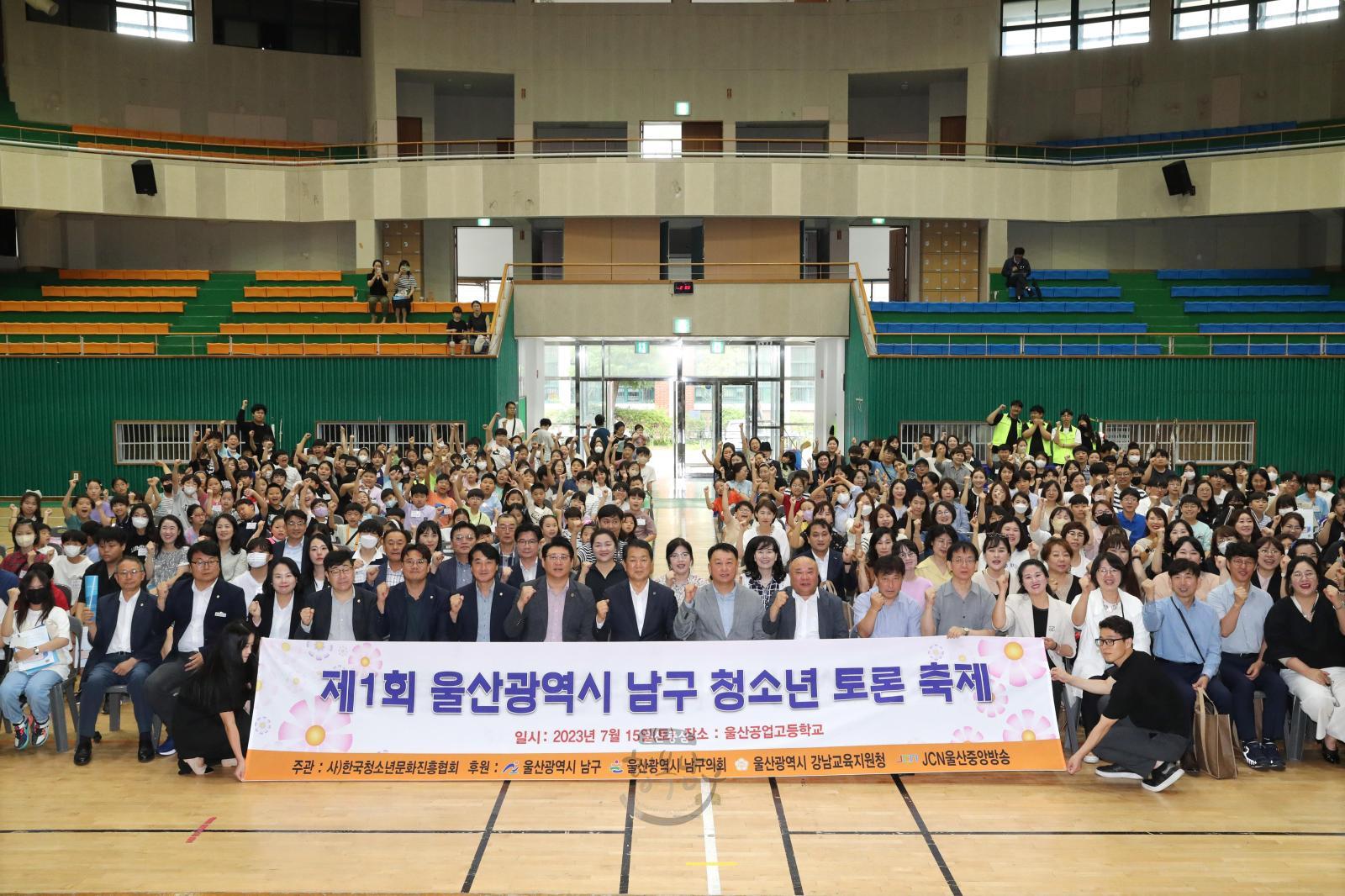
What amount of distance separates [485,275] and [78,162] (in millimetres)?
10290

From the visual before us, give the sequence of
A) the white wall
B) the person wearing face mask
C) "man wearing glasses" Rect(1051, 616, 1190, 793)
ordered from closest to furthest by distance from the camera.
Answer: "man wearing glasses" Rect(1051, 616, 1190, 793)
the person wearing face mask
the white wall

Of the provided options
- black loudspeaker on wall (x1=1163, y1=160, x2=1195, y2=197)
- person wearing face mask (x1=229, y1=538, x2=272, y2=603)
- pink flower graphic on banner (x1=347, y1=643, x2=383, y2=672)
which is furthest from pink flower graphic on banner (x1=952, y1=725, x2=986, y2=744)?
black loudspeaker on wall (x1=1163, y1=160, x2=1195, y2=197)

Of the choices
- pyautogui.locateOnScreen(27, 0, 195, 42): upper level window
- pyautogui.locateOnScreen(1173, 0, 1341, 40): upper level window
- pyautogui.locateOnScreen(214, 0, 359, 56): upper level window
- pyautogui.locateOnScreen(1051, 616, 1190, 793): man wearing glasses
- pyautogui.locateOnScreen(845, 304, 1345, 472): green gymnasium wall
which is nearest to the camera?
pyautogui.locateOnScreen(1051, 616, 1190, 793): man wearing glasses

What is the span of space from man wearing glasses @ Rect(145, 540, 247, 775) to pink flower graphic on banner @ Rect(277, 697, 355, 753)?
1.03 meters

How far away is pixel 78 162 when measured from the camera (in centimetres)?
2695

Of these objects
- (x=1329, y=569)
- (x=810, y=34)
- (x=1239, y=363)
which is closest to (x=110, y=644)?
(x=1329, y=569)

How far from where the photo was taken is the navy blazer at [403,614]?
8758 millimetres

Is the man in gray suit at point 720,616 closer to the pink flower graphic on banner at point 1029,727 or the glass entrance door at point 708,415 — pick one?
the pink flower graphic on banner at point 1029,727

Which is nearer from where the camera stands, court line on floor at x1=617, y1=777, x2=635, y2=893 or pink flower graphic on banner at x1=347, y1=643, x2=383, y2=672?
court line on floor at x1=617, y1=777, x2=635, y2=893

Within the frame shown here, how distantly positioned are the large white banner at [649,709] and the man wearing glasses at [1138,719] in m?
0.42

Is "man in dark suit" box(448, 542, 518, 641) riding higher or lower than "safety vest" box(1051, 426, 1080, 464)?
lower

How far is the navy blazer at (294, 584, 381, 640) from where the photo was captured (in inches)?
338

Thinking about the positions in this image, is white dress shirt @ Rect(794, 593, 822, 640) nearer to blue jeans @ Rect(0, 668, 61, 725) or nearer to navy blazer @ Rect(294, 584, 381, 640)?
navy blazer @ Rect(294, 584, 381, 640)

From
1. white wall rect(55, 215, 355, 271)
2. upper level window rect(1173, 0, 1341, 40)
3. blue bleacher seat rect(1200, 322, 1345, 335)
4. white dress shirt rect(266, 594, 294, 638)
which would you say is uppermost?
upper level window rect(1173, 0, 1341, 40)
